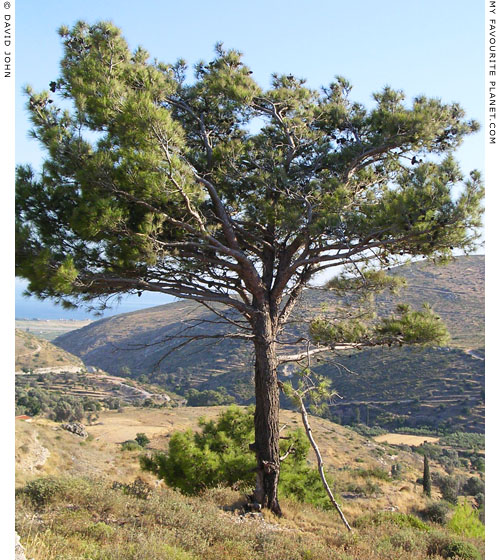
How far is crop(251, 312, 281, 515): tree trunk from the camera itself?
6758 millimetres

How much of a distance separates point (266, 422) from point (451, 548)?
8.60ft

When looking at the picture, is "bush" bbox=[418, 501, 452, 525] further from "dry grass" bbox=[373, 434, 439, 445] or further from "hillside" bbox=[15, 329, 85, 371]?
"hillside" bbox=[15, 329, 85, 371]

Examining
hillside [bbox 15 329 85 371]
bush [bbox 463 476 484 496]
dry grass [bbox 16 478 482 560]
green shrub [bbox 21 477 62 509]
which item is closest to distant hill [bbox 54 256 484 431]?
bush [bbox 463 476 484 496]

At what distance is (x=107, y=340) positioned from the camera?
6775 centimetres

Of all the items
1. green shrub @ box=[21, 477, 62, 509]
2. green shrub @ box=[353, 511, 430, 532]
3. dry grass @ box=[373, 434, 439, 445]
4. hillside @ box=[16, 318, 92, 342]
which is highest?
green shrub @ box=[21, 477, 62, 509]

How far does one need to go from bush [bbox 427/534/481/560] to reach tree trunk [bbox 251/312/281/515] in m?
1.98

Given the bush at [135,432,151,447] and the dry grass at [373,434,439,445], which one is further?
the dry grass at [373,434,439,445]

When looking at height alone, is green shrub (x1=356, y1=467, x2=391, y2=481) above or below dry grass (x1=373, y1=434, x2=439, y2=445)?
above

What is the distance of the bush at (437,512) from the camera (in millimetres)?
13039

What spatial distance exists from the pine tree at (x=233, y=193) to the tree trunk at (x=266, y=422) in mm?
19

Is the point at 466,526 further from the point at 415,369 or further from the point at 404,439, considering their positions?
the point at 415,369

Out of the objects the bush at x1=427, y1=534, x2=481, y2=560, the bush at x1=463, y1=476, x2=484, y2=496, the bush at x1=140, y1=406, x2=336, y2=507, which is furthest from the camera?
the bush at x1=463, y1=476, x2=484, y2=496

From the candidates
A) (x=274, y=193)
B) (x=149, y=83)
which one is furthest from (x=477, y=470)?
(x=149, y=83)

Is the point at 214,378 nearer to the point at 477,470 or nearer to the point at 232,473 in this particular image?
the point at 477,470
